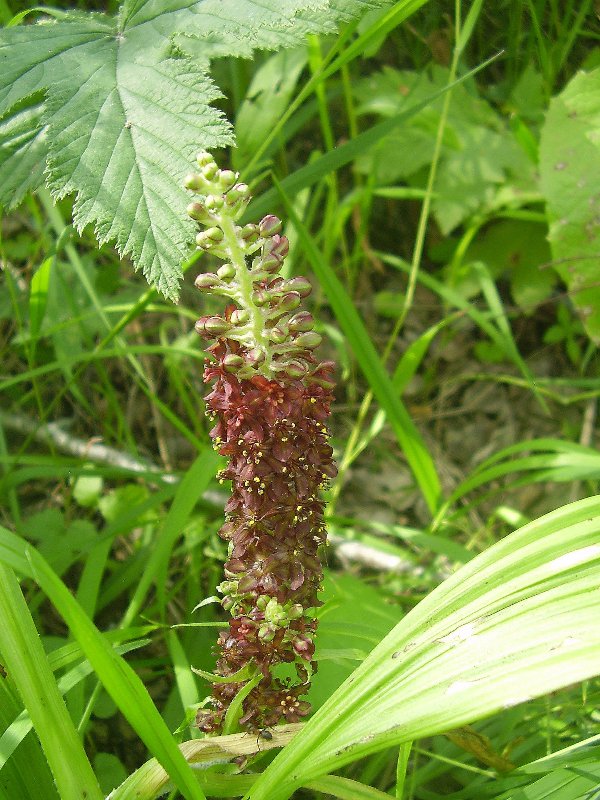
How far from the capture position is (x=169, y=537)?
7.26 feet

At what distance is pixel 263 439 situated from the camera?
146cm

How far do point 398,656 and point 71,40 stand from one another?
5.38 ft

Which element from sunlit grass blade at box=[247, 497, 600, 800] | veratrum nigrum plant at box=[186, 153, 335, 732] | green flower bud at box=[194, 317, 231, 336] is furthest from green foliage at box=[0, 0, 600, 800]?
green flower bud at box=[194, 317, 231, 336]

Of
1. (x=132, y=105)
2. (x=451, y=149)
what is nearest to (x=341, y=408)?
(x=451, y=149)

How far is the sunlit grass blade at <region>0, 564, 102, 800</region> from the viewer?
1399mm

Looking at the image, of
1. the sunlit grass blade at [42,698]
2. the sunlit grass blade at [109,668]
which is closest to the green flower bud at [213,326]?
the sunlit grass blade at [109,668]

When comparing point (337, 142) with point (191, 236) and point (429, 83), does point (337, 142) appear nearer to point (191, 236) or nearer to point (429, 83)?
point (429, 83)

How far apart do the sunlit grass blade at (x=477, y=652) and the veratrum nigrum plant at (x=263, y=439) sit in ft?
0.80

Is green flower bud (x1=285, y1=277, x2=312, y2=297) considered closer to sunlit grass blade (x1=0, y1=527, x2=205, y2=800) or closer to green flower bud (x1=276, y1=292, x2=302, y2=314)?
green flower bud (x1=276, y1=292, x2=302, y2=314)

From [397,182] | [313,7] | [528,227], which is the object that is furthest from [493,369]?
[313,7]

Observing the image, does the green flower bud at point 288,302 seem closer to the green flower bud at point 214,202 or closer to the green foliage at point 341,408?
the green flower bud at point 214,202

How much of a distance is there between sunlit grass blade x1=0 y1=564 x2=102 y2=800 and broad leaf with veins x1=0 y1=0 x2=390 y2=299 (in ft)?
2.41

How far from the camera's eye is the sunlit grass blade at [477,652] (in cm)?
121

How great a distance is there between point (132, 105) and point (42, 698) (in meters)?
1.32
